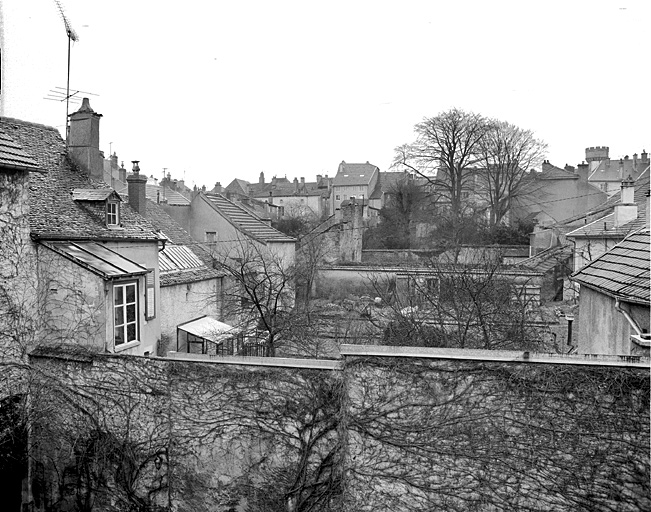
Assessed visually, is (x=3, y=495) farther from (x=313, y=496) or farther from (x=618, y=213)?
(x=618, y=213)

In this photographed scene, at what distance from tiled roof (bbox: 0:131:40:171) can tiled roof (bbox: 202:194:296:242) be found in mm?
18169

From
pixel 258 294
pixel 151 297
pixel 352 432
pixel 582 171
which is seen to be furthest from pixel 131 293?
pixel 582 171

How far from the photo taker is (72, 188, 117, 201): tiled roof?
1545 cm

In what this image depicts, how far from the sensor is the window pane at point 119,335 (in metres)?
13.7

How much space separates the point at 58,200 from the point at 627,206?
68.8 feet

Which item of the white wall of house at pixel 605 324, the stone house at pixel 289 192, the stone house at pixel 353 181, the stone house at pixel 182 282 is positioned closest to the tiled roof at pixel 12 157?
the stone house at pixel 182 282

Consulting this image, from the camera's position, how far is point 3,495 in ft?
33.1

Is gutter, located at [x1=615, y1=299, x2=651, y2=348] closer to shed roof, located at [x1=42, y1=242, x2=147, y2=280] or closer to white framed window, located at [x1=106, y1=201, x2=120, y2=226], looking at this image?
shed roof, located at [x1=42, y1=242, x2=147, y2=280]

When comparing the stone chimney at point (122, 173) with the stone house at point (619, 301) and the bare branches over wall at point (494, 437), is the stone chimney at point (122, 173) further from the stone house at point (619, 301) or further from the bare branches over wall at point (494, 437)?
the bare branches over wall at point (494, 437)

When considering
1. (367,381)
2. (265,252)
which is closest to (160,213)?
(265,252)

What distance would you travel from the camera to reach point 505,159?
4519 centimetres

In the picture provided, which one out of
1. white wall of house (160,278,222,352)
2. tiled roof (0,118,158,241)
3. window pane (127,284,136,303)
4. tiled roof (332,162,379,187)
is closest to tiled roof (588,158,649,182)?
tiled roof (332,162,379,187)

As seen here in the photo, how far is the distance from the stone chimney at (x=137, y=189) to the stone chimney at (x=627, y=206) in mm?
18500

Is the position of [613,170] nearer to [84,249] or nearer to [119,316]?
[119,316]
